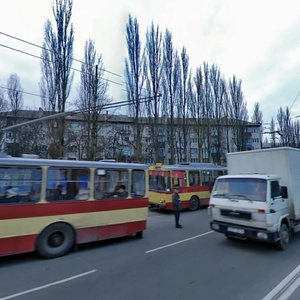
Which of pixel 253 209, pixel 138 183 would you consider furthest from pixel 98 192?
pixel 253 209

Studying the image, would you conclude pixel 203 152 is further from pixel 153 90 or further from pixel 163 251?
pixel 163 251

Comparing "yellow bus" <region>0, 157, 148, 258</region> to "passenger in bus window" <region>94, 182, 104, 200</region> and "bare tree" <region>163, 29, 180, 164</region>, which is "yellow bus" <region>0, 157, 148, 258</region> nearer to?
"passenger in bus window" <region>94, 182, 104, 200</region>

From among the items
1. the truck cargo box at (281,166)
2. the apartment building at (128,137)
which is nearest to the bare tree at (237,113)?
the apartment building at (128,137)

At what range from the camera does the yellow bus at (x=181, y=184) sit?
58.6ft

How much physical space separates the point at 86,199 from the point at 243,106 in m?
46.3

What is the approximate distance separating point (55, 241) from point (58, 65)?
21025mm

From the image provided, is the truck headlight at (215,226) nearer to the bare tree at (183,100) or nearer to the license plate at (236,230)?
the license plate at (236,230)

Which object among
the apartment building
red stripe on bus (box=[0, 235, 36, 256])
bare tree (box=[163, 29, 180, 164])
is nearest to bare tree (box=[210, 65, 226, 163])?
the apartment building

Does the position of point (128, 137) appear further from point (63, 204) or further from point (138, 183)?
point (63, 204)

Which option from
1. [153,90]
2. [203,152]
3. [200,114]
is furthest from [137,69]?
[203,152]

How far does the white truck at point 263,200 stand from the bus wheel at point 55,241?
14.6 feet

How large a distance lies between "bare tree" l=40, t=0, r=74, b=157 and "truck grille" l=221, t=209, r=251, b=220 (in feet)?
63.3

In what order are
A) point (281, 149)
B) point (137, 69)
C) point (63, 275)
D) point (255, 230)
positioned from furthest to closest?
point (137, 69)
point (281, 149)
point (255, 230)
point (63, 275)

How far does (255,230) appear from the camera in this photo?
852cm
